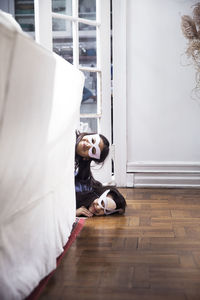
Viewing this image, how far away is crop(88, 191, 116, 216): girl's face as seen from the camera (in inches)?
97.0

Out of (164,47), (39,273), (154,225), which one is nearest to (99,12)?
(164,47)

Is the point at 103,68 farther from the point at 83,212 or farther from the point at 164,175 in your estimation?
the point at 83,212

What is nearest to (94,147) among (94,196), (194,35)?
(94,196)

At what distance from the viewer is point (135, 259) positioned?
1.65 meters

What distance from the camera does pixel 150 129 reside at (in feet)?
11.7

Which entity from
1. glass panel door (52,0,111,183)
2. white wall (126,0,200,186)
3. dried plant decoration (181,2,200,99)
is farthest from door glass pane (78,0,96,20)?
dried plant decoration (181,2,200,99)

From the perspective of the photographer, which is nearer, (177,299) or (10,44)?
(10,44)

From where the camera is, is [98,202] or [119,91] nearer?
[98,202]

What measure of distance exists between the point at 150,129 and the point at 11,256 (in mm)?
2575

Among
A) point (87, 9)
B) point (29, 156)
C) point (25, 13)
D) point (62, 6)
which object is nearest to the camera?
point (29, 156)

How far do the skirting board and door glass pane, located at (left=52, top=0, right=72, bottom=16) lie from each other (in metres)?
1.42

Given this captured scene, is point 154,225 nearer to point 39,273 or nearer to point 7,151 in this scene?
point 39,273

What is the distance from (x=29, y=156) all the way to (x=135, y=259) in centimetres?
75

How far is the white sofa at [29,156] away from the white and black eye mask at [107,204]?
764 mm
